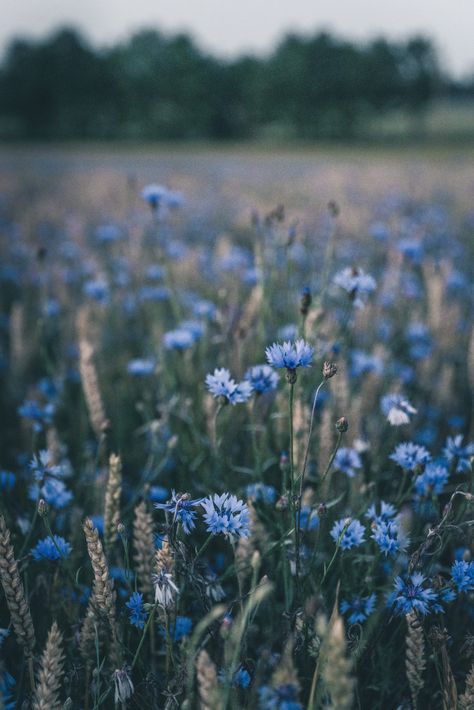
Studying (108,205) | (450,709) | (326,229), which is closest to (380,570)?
(450,709)

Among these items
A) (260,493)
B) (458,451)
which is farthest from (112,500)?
(458,451)

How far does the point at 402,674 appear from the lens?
4.24 feet

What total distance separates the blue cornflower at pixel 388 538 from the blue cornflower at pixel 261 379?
439 millimetres

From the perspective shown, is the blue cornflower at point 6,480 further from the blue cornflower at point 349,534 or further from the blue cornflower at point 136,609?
the blue cornflower at point 349,534

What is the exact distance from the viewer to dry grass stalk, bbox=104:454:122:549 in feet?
3.95

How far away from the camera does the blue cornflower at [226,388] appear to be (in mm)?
1365

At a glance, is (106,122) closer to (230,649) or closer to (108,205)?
(108,205)

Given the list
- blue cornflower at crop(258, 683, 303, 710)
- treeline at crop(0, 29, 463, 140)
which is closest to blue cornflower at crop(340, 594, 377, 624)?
blue cornflower at crop(258, 683, 303, 710)

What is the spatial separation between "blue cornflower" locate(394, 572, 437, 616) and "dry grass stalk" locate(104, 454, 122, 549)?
1.87ft

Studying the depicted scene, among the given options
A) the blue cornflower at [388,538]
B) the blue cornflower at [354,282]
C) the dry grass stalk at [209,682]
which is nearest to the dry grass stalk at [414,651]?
the blue cornflower at [388,538]

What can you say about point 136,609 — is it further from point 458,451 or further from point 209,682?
point 458,451

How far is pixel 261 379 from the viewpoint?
1527 mm

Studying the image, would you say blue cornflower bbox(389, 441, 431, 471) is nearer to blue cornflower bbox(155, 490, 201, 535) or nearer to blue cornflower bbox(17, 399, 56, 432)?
blue cornflower bbox(155, 490, 201, 535)

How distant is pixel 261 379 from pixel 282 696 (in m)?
0.81
